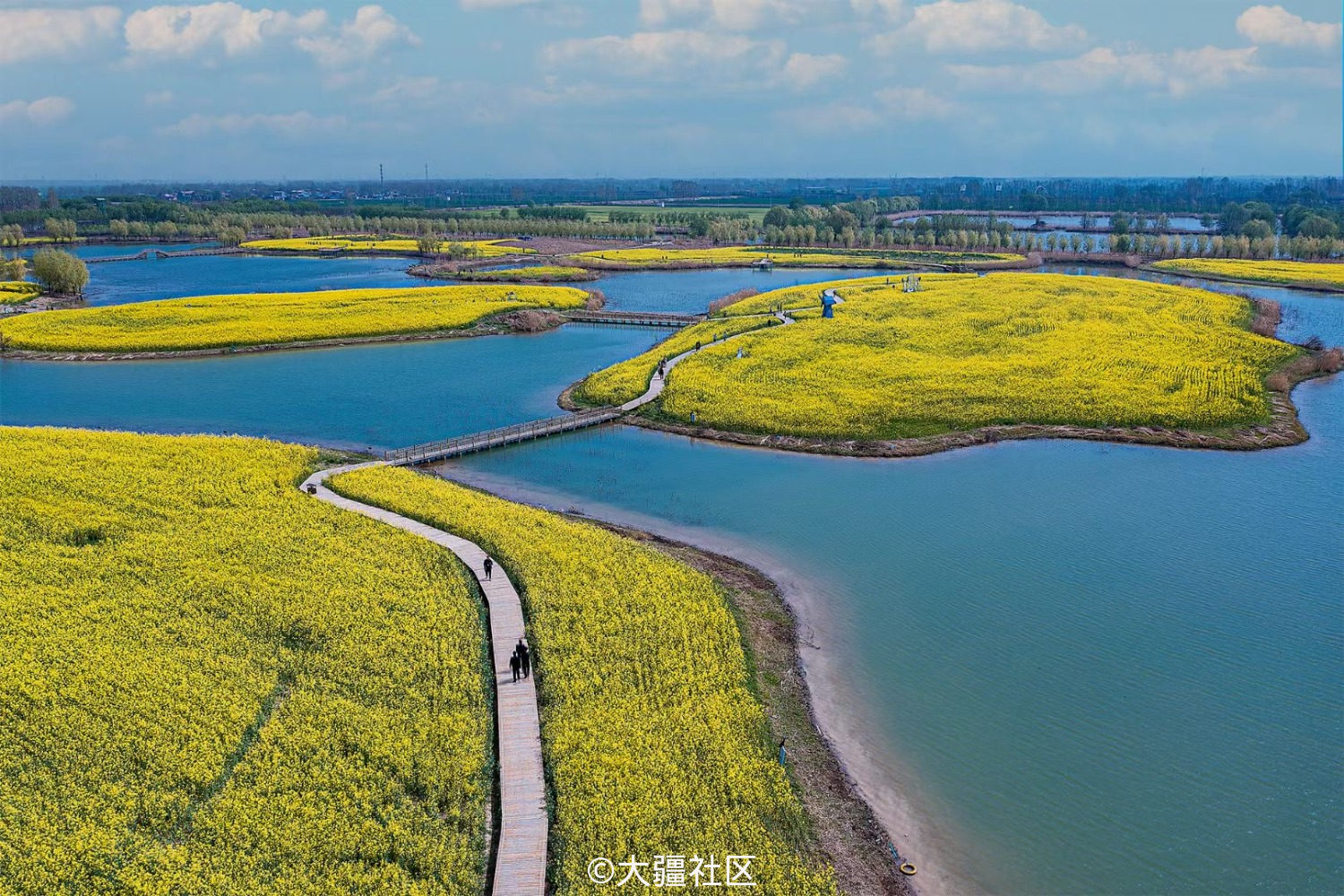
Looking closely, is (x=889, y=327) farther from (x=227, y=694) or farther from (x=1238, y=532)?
(x=227, y=694)

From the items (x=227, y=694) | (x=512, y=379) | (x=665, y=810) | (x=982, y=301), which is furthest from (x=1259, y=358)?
(x=227, y=694)

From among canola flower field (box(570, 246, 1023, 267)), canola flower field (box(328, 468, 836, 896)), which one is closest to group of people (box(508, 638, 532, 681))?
canola flower field (box(328, 468, 836, 896))

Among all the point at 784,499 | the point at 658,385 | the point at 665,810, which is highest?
the point at 658,385

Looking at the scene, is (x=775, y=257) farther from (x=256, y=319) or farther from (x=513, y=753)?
(x=513, y=753)

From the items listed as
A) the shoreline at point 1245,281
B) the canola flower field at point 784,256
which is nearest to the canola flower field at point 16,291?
the canola flower field at point 784,256

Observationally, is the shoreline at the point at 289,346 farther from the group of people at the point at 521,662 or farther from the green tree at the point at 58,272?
the group of people at the point at 521,662

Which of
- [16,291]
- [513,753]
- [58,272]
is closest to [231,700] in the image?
[513,753]

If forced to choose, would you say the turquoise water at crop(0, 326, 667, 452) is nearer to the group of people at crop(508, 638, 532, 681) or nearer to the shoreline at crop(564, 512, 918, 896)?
the shoreline at crop(564, 512, 918, 896)
